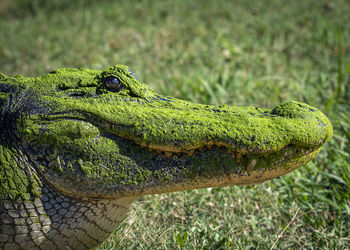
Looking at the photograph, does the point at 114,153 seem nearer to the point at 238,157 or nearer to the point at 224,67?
the point at 238,157

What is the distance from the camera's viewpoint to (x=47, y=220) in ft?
6.48

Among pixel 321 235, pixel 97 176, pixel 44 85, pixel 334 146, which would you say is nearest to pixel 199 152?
pixel 97 176

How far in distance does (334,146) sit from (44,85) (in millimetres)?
2550

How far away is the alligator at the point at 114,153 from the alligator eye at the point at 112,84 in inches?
3.9

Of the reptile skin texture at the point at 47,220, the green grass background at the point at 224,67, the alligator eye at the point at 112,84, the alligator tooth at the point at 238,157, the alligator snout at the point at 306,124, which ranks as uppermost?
the alligator eye at the point at 112,84

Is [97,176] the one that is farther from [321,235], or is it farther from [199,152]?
[321,235]

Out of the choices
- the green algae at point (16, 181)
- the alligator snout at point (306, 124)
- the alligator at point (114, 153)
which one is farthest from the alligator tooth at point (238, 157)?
the green algae at point (16, 181)

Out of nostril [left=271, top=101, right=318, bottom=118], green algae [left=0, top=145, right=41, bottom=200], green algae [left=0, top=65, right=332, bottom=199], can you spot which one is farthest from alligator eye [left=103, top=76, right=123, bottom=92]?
nostril [left=271, top=101, right=318, bottom=118]

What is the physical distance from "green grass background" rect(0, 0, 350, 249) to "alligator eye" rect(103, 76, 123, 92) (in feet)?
3.01

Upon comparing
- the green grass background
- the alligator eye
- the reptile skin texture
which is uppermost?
the alligator eye

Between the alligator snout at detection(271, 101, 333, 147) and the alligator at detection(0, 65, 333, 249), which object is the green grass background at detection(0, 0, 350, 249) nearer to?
the alligator at detection(0, 65, 333, 249)

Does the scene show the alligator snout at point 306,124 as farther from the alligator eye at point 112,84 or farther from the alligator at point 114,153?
the alligator eye at point 112,84

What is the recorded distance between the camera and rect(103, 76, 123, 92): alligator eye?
6.95 feet

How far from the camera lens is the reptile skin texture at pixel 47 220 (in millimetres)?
1951
